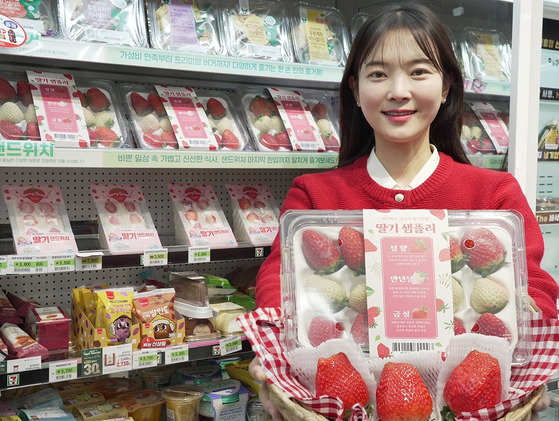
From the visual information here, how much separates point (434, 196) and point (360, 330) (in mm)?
597

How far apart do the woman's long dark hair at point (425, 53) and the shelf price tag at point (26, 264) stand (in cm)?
105

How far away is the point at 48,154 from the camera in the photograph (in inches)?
82.4

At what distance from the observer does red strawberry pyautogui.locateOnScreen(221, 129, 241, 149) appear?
8.45 ft

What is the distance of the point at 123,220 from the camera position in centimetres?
243

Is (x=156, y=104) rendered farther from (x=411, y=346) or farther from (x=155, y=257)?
(x=411, y=346)

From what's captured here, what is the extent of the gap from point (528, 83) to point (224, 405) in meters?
1.77

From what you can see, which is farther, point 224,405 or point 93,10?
point 224,405

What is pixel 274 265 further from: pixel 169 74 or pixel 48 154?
pixel 169 74

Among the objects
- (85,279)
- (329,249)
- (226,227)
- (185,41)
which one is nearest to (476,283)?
(329,249)

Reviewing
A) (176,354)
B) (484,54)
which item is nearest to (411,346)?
(176,354)

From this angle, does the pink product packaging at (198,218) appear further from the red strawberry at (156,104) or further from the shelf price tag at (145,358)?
the shelf price tag at (145,358)

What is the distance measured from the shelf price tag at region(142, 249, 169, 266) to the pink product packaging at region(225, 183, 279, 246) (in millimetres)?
412

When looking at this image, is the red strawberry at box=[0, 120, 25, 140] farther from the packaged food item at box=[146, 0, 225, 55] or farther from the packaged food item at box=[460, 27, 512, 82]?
the packaged food item at box=[460, 27, 512, 82]

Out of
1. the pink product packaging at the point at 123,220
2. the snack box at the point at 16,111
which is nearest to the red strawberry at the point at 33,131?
the snack box at the point at 16,111
